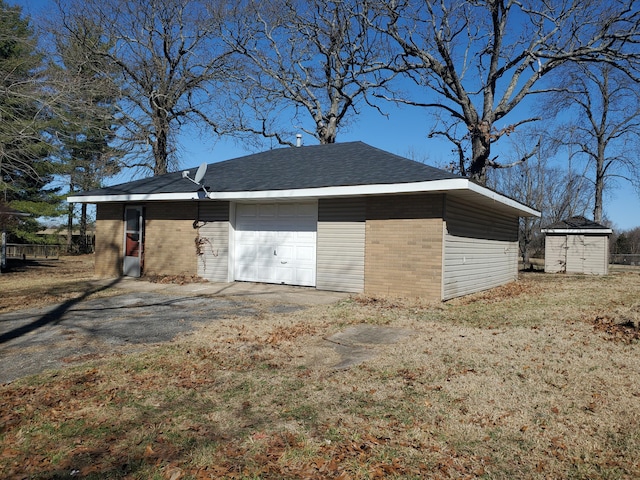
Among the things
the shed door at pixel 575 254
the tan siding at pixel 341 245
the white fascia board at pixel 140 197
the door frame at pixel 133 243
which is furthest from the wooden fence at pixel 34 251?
the shed door at pixel 575 254

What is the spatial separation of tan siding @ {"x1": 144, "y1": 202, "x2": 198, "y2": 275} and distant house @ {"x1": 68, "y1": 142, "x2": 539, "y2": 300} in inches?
1.3

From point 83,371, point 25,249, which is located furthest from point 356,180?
point 25,249

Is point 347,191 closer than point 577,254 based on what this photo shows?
Yes

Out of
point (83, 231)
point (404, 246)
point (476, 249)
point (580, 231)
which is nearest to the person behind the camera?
point (404, 246)

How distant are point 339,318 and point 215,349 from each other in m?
2.65

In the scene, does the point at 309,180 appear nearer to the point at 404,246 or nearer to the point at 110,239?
the point at 404,246

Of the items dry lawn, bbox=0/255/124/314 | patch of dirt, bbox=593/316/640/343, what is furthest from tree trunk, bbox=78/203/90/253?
patch of dirt, bbox=593/316/640/343

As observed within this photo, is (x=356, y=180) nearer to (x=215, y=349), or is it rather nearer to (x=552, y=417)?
(x=215, y=349)

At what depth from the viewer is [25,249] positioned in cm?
2756

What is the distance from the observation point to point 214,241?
12773mm

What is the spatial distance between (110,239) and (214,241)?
4123 mm

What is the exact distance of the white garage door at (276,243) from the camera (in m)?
11.7

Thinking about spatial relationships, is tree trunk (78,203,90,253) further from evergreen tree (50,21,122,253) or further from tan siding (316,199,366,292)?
tan siding (316,199,366,292)

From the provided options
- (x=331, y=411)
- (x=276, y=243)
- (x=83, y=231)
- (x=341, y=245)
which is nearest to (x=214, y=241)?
(x=276, y=243)
